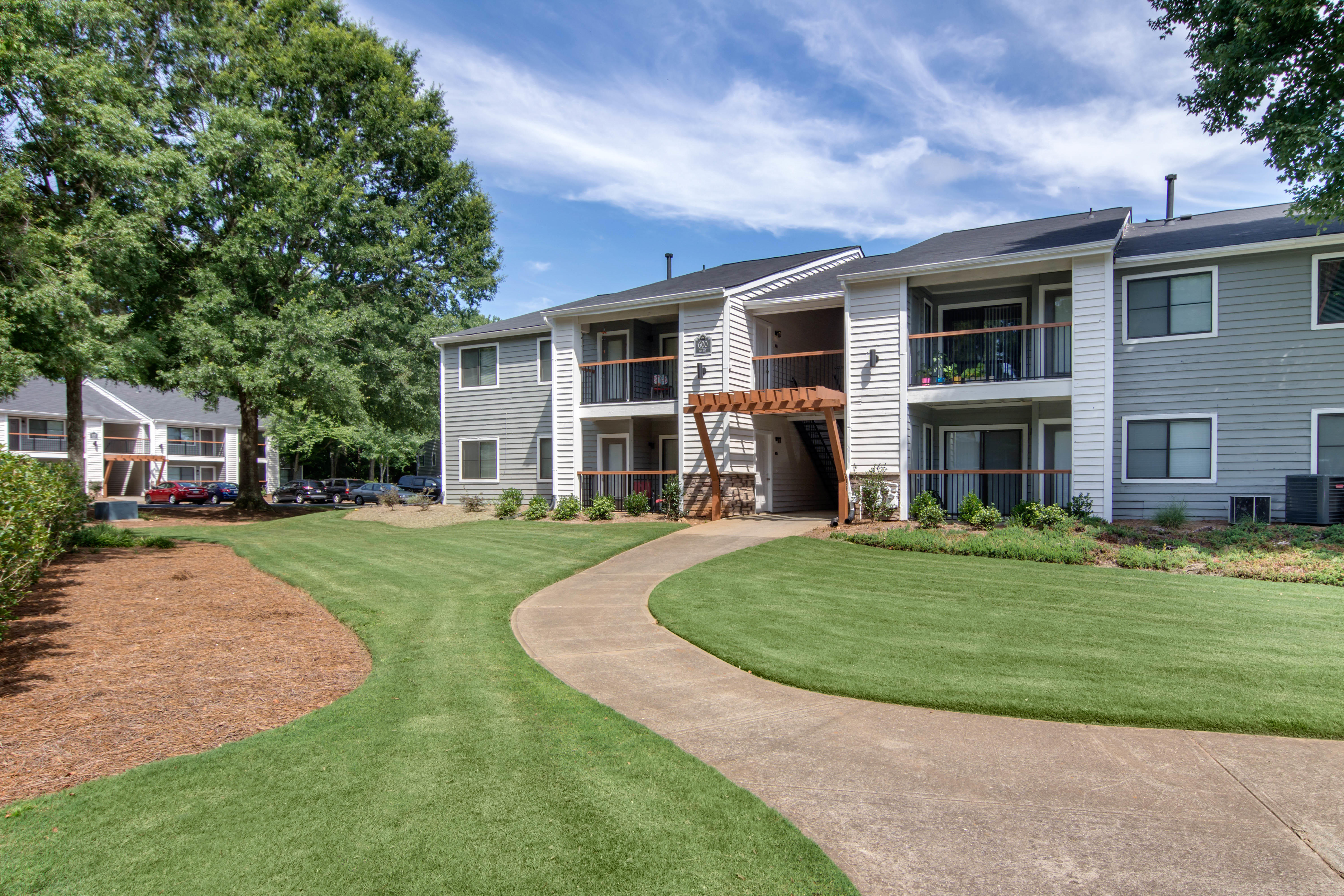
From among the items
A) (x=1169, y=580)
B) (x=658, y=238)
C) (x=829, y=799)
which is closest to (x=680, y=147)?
(x=658, y=238)

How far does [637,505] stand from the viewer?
19.3 meters

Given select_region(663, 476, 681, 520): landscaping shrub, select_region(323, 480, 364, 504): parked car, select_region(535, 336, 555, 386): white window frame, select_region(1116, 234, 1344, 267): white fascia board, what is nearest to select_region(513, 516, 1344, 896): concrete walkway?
select_region(663, 476, 681, 520): landscaping shrub

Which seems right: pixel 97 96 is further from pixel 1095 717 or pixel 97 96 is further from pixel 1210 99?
pixel 1210 99

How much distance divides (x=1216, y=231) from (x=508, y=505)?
1865cm

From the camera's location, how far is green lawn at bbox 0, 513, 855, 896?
304 cm

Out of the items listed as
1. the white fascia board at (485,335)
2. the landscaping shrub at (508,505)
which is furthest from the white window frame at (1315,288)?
the landscaping shrub at (508,505)

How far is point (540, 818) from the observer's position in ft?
11.6

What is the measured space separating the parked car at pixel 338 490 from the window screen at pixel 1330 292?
40964 mm

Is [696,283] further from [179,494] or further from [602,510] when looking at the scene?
[179,494]

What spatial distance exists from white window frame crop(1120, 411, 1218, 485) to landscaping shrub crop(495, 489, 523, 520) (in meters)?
15.3

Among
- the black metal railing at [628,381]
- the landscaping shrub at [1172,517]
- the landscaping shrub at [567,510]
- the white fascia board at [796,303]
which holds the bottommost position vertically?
the landscaping shrub at [567,510]

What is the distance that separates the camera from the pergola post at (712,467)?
17.2 m

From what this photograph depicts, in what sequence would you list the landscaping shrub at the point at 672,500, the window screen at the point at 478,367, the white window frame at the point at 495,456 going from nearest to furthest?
1. the landscaping shrub at the point at 672,500
2. the white window frame at the point at 495,456
3. the window screen at the point at 478,367

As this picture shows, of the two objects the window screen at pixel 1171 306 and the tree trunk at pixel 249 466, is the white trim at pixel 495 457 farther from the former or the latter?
the window screen at pixel 1171 306
